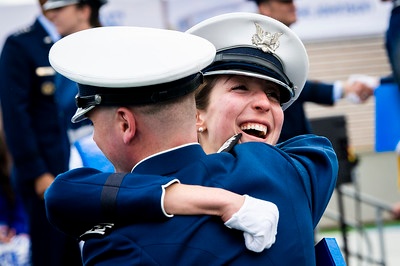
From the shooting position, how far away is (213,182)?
7.57ft

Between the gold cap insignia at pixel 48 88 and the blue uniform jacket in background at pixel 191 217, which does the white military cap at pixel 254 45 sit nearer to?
the blue uniform jacket in background at pixel 191 217

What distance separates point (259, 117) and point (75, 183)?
66 centimetres

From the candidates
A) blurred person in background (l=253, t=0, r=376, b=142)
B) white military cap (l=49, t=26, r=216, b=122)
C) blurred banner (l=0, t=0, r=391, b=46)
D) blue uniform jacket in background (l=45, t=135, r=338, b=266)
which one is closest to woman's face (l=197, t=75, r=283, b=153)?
blue uniform jacket in background (l=45, t=135, r=338, b=266)

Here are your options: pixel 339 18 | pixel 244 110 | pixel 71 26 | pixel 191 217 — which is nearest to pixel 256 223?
pixel 191 217

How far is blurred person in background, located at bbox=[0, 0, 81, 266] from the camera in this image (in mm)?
5832

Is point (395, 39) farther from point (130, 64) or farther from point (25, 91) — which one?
point (130, 64)

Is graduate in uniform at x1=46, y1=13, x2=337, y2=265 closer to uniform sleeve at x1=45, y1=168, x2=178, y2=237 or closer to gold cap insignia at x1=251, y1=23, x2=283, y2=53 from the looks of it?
uniform sleeve at x1=45, y1=168, x2=178, y2=237

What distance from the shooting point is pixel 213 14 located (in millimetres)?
10430

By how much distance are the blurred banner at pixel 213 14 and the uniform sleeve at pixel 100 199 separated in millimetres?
6465

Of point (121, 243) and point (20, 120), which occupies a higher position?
point (121, 243)

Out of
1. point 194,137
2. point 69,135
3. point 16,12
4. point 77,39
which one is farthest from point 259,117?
point 16,12

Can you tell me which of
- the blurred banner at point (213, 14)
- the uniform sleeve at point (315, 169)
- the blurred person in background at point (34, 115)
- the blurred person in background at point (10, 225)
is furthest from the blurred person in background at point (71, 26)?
the blurred banner at point (213, 14)

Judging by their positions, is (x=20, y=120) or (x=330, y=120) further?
(x=330, y=120)

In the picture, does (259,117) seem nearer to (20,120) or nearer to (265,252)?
(265,252)
